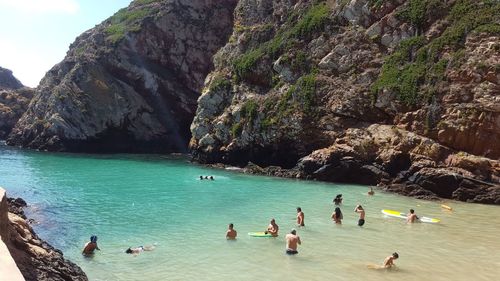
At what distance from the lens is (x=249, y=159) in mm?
55656

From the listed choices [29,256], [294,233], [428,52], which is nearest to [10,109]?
[428,52]

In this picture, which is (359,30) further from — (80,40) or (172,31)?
(80,40)

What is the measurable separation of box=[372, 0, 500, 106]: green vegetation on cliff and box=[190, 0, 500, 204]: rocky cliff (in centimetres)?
11

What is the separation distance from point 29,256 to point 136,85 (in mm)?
72223

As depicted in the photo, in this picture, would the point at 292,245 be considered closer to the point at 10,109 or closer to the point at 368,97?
the point at 368,97

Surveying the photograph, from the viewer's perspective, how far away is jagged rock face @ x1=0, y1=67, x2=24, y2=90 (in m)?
133

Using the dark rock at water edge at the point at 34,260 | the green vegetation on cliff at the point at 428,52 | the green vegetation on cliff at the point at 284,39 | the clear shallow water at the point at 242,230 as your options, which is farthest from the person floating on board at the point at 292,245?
the green vegetation on cliff at the point at 284,39

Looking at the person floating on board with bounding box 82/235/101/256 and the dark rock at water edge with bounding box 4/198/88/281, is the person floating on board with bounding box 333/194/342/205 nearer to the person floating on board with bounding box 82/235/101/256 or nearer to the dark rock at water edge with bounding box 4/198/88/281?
the person floating on board with bounding box 82/235/101/256

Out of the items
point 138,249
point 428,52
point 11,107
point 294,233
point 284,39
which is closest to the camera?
point 138,249

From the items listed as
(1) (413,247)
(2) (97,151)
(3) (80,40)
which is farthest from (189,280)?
(3) (80,40)

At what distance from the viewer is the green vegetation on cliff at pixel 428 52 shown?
4179cm

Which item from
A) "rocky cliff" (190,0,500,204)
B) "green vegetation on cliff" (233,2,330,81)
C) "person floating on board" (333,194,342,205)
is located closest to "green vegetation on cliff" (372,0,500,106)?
"rocky cliff" (190,0,500,204)

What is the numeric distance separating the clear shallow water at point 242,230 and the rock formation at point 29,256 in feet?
7.29

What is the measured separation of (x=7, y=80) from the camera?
134625 millimetres
